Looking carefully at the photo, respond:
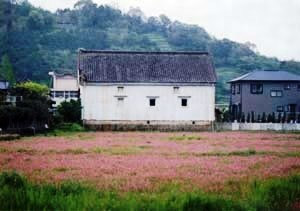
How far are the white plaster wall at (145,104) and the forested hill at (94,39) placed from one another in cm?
2895

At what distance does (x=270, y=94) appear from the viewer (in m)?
56.9

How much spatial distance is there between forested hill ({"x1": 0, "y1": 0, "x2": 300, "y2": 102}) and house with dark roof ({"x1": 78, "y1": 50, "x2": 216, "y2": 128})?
28.3 meters

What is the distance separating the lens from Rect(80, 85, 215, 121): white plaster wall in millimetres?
47375

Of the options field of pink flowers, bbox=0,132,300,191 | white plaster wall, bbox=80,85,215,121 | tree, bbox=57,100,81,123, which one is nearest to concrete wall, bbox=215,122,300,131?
white plaster wall, bbox=80,85,215,121

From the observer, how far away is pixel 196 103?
1905 inches

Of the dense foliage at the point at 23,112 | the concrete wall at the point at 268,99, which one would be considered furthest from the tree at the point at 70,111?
the concrete wall at the point at 268,99

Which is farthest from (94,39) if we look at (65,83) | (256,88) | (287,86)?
(287,86)

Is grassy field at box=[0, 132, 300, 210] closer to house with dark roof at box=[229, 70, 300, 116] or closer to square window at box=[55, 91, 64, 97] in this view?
square window at box=[55, 91, 64, 97]

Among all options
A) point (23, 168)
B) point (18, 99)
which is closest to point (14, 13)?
point (18, 99)

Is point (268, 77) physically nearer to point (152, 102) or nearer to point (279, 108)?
point (279, 108)

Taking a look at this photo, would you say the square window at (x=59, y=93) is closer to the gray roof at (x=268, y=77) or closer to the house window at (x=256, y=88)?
the gray roof at (x=268, y=77)

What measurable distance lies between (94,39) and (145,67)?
51.4 metres

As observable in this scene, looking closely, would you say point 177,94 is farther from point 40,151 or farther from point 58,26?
point 58,26

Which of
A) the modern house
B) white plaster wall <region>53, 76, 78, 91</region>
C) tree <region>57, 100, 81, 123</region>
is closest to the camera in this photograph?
tree <region>57, 100, 81, 123</region>
